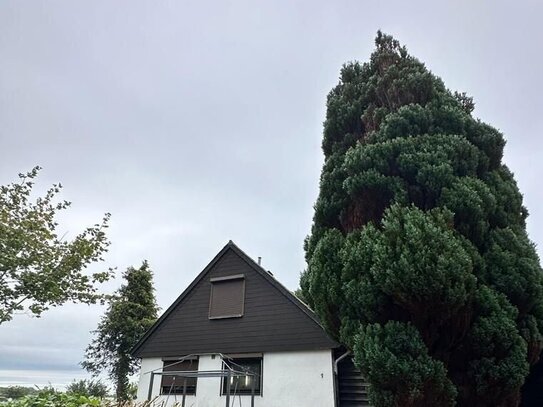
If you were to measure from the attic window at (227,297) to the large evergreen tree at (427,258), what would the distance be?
3842mm

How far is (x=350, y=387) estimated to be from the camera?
8.93 metres

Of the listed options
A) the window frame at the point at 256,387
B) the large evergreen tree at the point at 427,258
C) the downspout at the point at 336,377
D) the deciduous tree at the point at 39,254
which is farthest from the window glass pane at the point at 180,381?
the large evergreen tree at the point at 427,258

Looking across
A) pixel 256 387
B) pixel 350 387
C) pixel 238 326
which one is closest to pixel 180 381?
pixel 238 326

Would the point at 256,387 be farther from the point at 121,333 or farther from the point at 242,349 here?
the point at 121,333

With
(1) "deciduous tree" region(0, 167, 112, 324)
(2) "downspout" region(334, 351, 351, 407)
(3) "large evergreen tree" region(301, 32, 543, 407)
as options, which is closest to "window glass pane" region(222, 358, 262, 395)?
(2) "downspout" region(334, 351, 351, 407)

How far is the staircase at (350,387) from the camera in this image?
8.70m

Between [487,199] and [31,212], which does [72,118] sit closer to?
[31,212]

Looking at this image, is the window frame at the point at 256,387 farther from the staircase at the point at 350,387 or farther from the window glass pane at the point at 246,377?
the staircase at the point at 350,387

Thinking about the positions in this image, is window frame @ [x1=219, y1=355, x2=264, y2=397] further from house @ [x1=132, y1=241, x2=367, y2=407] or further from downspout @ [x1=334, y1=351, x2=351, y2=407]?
downspout @ [x1=334, y1=351, x2=351, y2=407]

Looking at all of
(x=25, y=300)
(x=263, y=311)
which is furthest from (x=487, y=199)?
(x=25, y=300)

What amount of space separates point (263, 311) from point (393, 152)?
583 centimetres

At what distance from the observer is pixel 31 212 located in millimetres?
10414

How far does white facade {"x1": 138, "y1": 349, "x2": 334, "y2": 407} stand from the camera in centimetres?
887

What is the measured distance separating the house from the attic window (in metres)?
0.03
